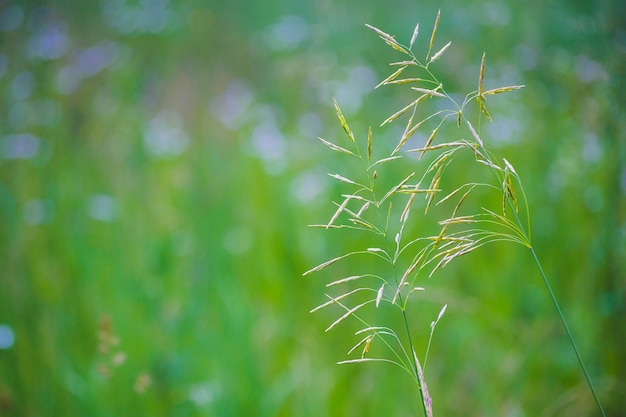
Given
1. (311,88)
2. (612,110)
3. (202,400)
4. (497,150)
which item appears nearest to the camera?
(202,400)

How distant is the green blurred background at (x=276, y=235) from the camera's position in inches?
66.0

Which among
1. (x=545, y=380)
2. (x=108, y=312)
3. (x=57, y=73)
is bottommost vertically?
(x=545, y=380)

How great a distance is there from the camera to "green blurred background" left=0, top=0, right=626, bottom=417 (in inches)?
66.0

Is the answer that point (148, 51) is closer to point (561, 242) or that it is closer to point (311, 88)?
point (311, 88)

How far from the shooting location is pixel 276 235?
7.66ft

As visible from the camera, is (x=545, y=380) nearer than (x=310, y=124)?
Yes

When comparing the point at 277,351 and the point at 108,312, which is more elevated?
the point at 108,312

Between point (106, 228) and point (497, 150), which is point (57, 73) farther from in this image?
point (497, 150)

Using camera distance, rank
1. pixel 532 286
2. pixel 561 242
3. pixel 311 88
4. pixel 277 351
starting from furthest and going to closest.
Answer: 1. pixel 311 88
2. pixel 561 242
3. pixel 532 286
4. pixel 277 351

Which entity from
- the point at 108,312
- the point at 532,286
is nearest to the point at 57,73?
the point at 108,312

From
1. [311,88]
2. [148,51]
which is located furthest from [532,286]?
[148,51]

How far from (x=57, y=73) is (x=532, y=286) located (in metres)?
2.22

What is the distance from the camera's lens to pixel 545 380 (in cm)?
177

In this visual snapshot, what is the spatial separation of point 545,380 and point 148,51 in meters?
3.21
